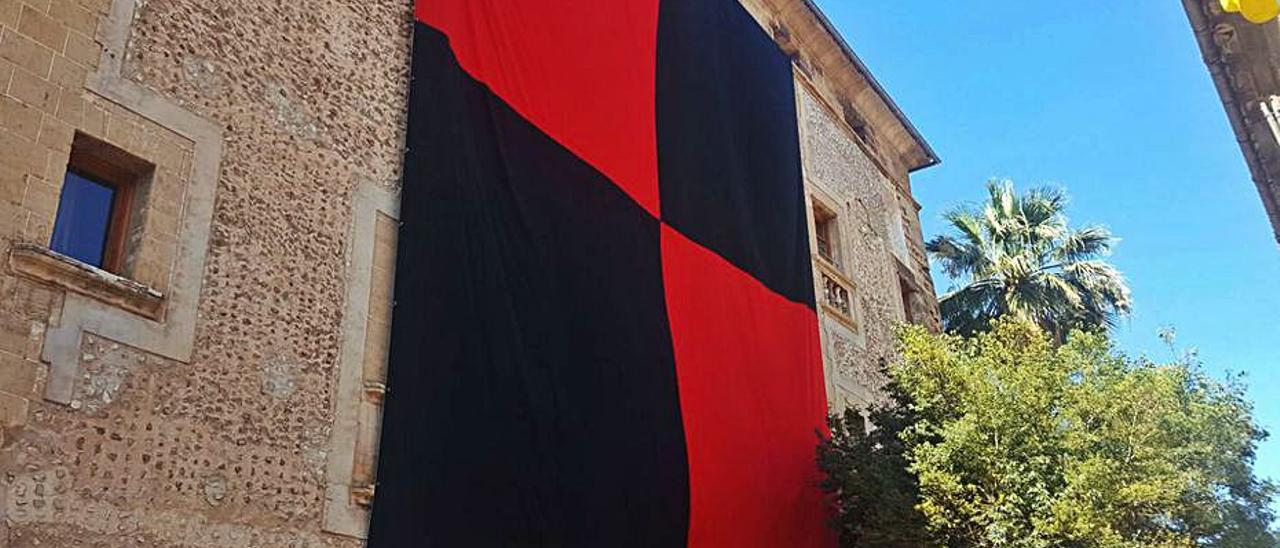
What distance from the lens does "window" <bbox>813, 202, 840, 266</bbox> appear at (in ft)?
41.3

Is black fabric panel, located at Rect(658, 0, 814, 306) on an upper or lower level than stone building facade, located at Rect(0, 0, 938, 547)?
upper

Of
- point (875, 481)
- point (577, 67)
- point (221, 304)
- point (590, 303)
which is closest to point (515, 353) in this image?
point (590, 303)

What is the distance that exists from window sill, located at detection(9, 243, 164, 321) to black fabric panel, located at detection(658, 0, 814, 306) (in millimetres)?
4895

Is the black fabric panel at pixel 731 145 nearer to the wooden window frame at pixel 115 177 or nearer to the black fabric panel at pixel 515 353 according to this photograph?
the black fabric panel at pixel 515 353

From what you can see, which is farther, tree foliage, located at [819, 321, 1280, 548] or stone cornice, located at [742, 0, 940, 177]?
stone cornice, located at [742, 0, 940, 177]

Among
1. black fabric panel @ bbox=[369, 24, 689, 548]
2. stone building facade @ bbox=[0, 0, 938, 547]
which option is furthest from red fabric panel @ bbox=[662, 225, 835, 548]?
stone building facade @ bbox=[0, 0, 938, 547]

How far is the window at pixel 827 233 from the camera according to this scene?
495 inches

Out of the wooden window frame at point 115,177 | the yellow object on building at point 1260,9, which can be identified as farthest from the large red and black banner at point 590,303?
the yellow object on building at point 1260,9

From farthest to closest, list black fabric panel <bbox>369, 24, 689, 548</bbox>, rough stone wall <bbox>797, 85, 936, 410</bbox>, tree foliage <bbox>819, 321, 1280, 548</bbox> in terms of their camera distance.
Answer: rough stone wall <bbox>797, 85, 936, 410</bbox>, tree foliage <bbox>819, 321, 1280, 548</bbox>, black fabric panel <bbox>369, 24, 689, 548</bbox>

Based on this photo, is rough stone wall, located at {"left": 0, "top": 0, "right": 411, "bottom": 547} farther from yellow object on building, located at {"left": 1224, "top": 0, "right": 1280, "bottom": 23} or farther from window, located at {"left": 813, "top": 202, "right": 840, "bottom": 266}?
window, located at {"left": 813, "top": 202, "right": 840, "bottom": 266}

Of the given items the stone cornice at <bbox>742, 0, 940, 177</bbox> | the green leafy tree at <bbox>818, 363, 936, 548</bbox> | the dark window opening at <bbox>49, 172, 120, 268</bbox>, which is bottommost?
the green leafy tree at <bbox>818, 363, 936, 548</bbox>

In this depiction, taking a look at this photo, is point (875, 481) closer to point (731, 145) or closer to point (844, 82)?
point (731, 145)

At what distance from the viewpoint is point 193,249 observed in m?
5.09

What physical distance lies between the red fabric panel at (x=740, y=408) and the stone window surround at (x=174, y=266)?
399 centimetres
